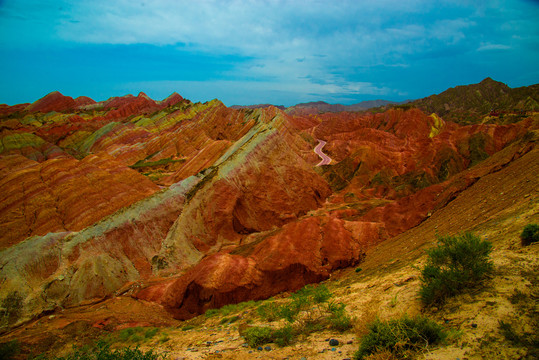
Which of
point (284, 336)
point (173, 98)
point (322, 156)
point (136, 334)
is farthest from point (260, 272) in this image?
point (173, 98)

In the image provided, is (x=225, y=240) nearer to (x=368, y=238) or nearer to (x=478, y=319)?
(x=368, y=238)

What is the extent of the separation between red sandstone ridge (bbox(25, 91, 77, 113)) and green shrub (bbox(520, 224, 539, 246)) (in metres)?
163

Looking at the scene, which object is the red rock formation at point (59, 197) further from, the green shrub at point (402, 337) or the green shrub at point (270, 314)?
the green shrub at point (402, 337)

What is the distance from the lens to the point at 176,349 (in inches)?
344

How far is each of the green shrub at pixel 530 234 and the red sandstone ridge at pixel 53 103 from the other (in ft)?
535

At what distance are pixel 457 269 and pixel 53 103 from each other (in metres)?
167

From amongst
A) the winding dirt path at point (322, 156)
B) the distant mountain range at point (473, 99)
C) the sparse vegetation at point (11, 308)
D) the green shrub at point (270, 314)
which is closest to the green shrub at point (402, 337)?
the green shrub at point (270, 314)

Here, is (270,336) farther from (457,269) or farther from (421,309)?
(457,269)

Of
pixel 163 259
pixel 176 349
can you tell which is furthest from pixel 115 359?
pixel 163 259

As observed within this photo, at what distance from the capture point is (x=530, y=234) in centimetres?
693

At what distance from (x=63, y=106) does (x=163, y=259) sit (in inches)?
5870

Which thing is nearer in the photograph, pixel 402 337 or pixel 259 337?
pixel 402 337

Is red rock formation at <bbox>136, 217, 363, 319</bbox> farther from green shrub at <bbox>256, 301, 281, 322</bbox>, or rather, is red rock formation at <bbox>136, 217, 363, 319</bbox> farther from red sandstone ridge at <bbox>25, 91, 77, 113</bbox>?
red sandstone ridge at <bbox>25, 91, 77, 113</bbox>

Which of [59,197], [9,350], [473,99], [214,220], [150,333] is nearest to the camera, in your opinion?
[9,350]
